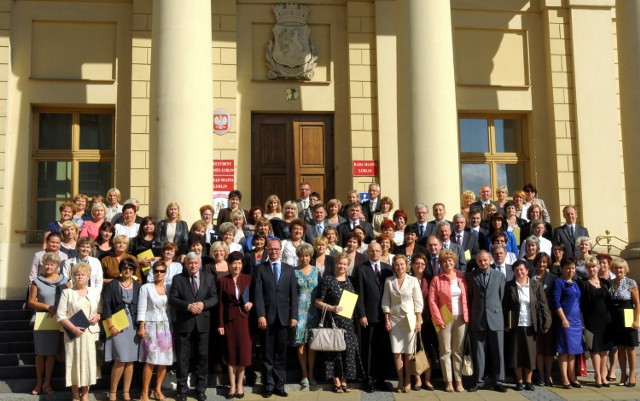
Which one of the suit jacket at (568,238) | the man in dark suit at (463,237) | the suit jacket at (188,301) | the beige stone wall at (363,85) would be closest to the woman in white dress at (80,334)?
the suit jacket at (188,301)

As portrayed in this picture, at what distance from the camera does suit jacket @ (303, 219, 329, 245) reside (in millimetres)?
10211

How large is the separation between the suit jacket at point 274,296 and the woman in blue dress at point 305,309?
0.42 ft

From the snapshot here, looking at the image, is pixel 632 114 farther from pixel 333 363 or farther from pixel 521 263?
pixel 333 363

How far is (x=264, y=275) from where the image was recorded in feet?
29.4

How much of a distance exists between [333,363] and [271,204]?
2.63 m

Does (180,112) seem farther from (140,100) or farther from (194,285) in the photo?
(140,100)

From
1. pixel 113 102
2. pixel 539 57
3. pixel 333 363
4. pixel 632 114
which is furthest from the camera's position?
pixel 539 57

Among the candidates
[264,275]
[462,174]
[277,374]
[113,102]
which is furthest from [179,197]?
[462,174]

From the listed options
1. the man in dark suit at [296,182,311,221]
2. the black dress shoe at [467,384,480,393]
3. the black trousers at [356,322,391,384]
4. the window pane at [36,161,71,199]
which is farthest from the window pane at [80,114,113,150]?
the black dress shoe at [467,384,480,393]

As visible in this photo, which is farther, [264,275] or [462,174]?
[462,174]

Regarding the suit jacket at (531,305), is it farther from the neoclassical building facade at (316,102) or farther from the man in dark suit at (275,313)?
the neoclassical building facade at (316,102)

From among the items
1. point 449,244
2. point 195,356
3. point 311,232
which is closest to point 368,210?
point 311,232

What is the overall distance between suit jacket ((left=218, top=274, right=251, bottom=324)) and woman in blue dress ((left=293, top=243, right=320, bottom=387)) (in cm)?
66

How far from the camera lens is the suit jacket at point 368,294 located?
916 centimetres
